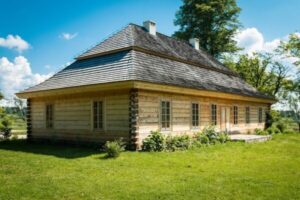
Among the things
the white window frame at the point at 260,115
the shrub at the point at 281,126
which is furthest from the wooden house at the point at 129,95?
the shrub at the point at 281,126

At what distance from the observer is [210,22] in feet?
119

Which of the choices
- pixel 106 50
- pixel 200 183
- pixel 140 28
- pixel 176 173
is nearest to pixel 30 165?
pixel 176 173

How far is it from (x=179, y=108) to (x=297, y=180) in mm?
8763

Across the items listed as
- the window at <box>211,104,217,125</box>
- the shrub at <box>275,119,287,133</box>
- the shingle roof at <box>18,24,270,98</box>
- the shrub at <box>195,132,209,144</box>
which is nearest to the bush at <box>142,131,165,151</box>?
the shingle roof at <box>18,24,270,98</box>

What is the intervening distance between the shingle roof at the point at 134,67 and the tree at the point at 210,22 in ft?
48.6

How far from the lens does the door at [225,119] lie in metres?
21.5

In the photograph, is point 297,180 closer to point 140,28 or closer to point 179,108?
point 179,108

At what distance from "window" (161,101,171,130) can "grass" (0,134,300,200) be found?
248cm

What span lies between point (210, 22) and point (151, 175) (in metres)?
29.6

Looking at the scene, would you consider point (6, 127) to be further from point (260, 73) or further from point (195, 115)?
point (260, 73)

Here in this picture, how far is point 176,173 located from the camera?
971 centimetres

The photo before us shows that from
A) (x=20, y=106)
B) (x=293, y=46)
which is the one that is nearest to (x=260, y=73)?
(x=293, y=46)

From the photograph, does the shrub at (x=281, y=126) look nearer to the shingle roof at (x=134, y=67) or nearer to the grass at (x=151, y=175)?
the shingle roof at (x=134, y=67)

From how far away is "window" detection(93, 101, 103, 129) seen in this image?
51.3ft
